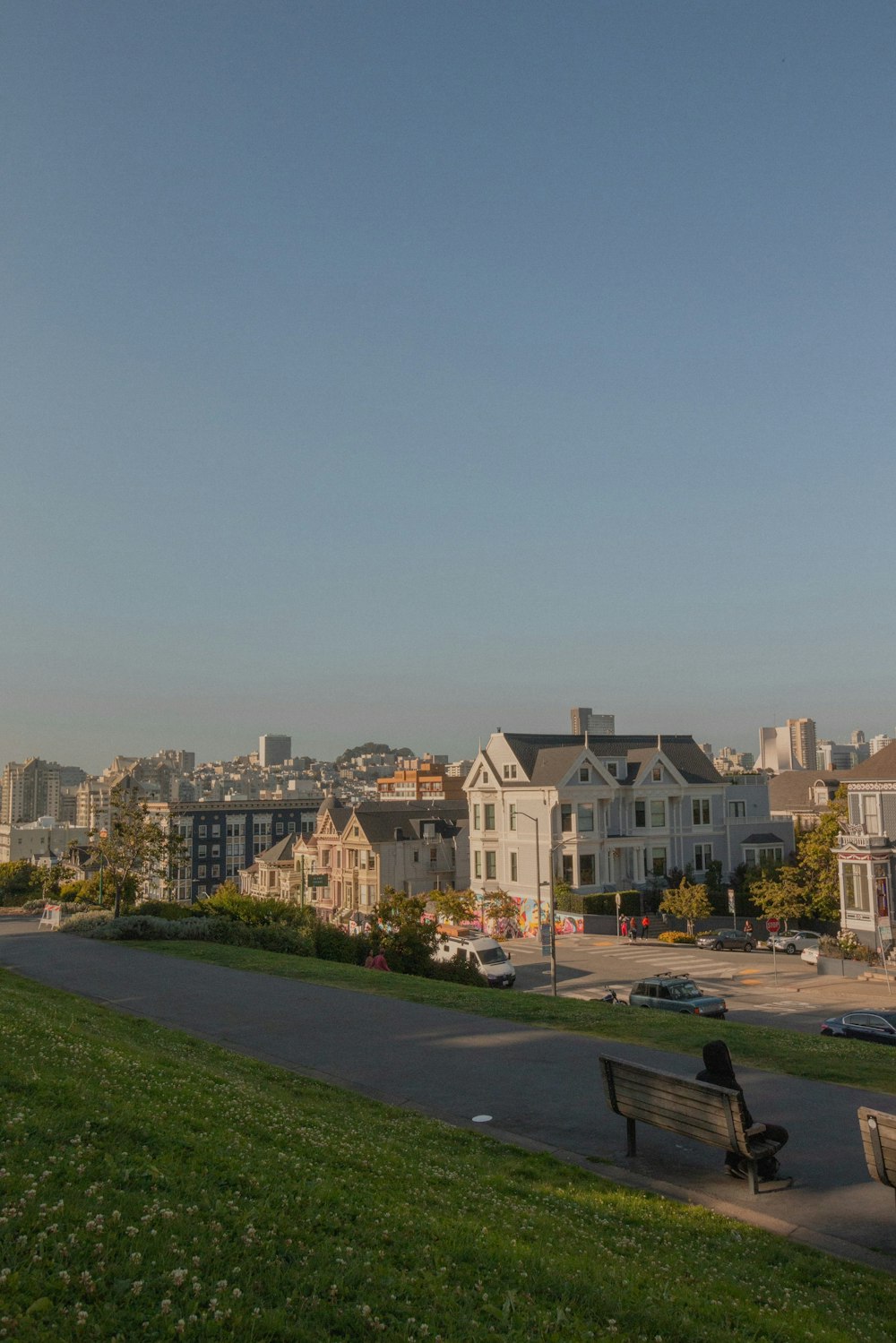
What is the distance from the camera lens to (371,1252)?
6418mm

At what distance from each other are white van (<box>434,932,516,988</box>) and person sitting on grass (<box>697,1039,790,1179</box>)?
30135 mm

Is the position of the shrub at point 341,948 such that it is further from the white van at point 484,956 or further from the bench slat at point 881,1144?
the bench slat at point 881,1144

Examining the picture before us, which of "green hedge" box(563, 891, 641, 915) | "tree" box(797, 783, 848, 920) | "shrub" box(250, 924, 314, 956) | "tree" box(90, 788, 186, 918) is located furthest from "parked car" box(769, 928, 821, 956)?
"tree" box(90, 788, 186, 918)

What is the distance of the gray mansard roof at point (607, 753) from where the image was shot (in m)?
69.2

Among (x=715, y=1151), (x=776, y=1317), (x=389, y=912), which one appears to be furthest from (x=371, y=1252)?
(x=389, y=912)

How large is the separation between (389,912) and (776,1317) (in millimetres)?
30599

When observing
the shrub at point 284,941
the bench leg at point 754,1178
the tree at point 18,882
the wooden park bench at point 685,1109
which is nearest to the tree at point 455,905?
the shrub at point 284,941

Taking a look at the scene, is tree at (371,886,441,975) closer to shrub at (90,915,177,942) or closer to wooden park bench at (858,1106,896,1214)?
shrub at (90,915,177,942)

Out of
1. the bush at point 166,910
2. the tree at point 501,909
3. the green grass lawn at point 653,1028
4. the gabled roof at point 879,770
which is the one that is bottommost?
the tree at point 501,909

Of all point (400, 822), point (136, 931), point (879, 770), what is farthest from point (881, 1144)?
point (400, 822)

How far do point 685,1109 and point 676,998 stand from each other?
22.2 meters

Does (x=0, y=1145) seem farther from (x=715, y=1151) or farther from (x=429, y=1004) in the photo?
(x=429, y=1004)

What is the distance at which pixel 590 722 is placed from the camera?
87.8 m

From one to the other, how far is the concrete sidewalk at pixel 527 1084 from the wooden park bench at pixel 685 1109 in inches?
16.2
